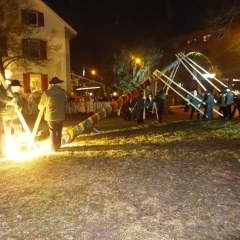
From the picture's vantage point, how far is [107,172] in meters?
6.29

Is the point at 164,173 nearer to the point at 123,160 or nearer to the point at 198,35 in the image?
→ the point at 123,160

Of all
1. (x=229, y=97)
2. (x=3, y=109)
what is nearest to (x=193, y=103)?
(x=229, y=97)

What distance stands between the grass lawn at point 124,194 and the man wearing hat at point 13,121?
116 cm

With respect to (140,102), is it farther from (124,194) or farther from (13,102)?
(124,194)

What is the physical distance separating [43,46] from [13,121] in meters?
21.8

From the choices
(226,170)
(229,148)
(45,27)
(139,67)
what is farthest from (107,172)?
(139,67)

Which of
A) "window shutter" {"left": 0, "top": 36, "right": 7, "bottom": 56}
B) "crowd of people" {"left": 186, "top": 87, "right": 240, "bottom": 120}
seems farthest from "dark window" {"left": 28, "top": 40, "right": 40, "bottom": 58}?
"crowd of people" {"left": 186, "top": 87, "right": 240, "bottom": 120}

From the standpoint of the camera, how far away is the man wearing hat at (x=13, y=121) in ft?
26.7

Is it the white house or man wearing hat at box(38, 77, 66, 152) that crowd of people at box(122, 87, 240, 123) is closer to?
man wearing hat at box(38, 77, 66, 152)

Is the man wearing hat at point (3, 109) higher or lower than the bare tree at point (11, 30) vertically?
lower

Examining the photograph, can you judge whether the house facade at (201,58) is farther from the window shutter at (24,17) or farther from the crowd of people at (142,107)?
the crowd of people at (142,107)

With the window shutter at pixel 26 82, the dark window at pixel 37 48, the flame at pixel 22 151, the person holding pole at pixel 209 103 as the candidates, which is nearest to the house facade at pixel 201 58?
the dark window at pixel 37 48

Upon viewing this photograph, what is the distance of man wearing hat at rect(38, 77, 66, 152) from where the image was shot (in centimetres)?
825

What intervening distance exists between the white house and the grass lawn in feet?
72.5
